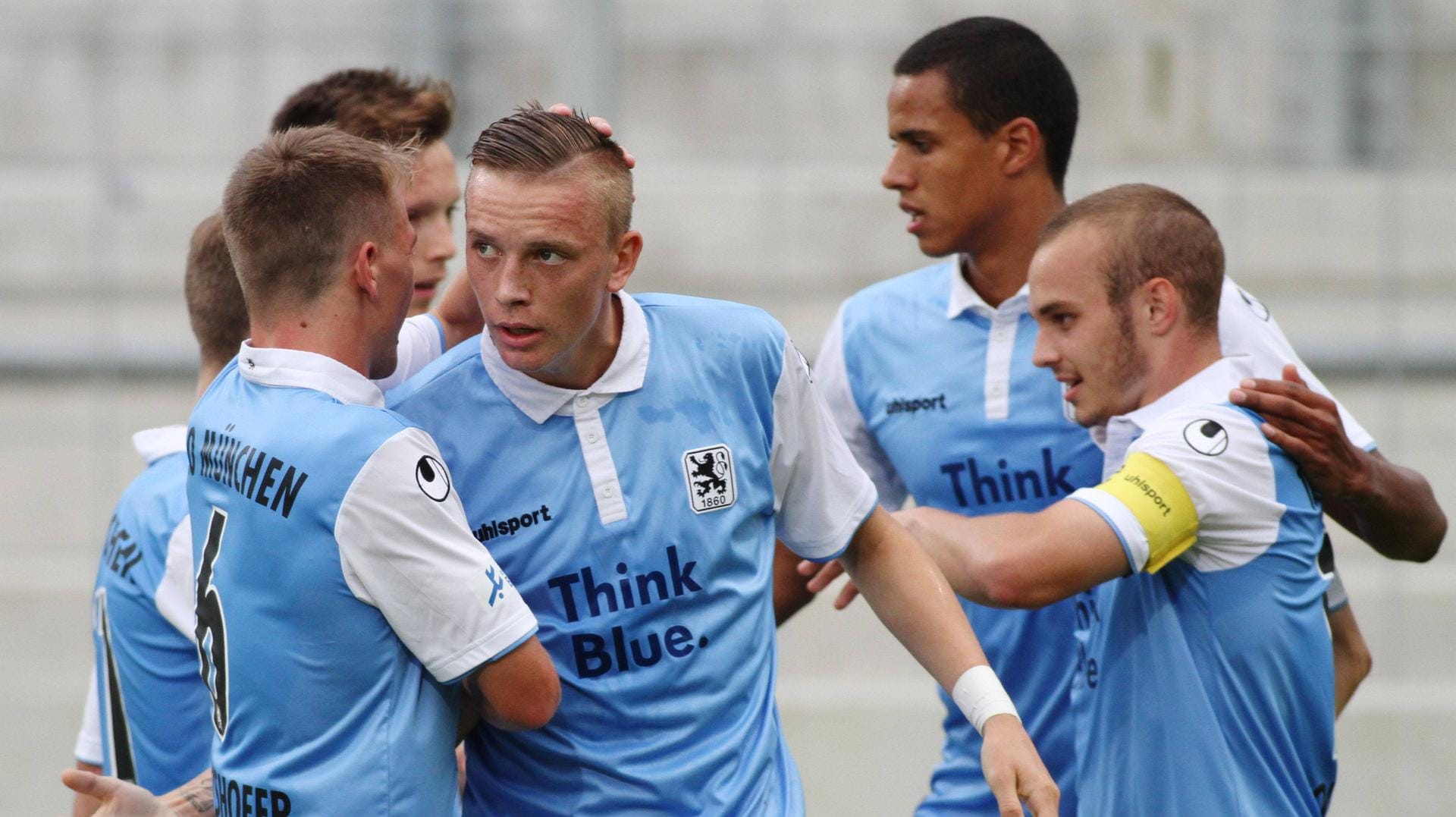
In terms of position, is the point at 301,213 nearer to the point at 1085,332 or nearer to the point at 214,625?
the point at 214,625

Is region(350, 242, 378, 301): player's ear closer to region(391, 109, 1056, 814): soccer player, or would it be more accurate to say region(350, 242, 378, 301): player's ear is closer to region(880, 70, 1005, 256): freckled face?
region(391, 109, 1056, 814): soccer player

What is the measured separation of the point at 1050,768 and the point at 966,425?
67 cm

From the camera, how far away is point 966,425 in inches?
117

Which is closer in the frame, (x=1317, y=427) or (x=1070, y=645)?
(x=1317, y=427)

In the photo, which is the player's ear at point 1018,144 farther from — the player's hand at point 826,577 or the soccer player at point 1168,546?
the player's hand at point 826,577

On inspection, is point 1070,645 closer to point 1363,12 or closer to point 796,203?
point 796,203

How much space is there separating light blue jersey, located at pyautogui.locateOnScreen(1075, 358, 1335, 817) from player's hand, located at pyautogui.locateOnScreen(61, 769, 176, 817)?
145cm

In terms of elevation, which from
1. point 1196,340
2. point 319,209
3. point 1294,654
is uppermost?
point 319,209

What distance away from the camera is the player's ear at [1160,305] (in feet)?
8.43

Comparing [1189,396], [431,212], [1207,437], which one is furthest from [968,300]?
[431,212]

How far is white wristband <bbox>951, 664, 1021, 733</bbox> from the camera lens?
2.32 metres

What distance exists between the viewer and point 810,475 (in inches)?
95.7

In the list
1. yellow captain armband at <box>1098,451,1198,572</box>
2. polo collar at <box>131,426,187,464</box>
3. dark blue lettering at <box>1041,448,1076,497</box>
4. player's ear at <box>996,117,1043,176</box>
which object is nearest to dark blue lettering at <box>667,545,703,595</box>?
yellow captain armband at <box>1098,451,1198,572</box>

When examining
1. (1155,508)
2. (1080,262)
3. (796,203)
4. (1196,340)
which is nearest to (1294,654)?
(1155,508)
